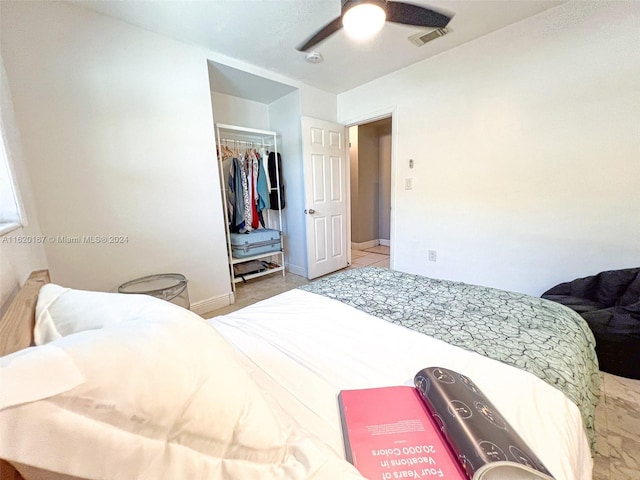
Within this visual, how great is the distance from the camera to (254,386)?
0.53 m

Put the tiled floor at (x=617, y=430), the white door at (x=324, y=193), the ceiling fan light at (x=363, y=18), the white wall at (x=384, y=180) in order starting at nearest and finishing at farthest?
the tiled floor at (x=617, y=430) → the ceiling fan light at (x=363, y=18) → the white door at (x=324, y=193) → the white wall at (x=384, y=180)

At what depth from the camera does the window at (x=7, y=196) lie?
40.9 inches

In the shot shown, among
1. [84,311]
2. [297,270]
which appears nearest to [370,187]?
[297,270]

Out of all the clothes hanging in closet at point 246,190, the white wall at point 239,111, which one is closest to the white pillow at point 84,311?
the clothes hanging in closet at point 246,190

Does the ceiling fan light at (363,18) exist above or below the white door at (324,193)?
above

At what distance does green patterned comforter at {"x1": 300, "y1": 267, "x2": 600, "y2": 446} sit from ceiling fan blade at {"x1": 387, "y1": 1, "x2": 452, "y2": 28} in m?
1.53

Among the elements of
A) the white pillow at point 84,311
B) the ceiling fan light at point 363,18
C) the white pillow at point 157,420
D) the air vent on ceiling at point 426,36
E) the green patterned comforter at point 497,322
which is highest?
the air vent on ceiling at point 426,36

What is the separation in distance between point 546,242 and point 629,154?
740 millimetres

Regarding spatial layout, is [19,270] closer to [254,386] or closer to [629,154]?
[254,386]

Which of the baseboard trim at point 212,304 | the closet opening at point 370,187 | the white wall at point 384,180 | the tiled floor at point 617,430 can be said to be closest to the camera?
the tiled floor at point 617,430

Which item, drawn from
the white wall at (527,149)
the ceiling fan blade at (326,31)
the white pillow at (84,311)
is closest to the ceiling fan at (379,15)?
the ceiling fan blade at (326,31)

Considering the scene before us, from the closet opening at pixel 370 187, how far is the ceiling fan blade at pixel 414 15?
3055 millimetres

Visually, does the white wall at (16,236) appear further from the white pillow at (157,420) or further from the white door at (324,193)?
the white door at (324,193)

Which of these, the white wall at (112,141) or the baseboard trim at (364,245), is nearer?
the white wall at (112,141)
